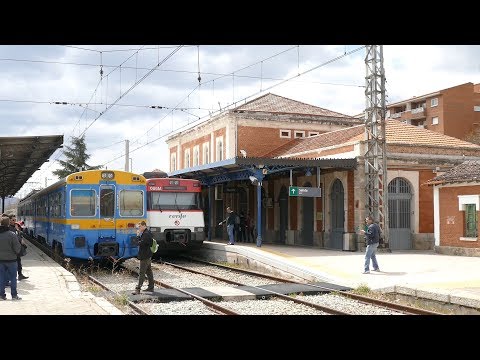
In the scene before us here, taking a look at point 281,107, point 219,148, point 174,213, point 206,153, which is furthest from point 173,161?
point 174,213

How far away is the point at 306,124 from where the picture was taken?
121ft

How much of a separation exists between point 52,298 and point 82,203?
630cm

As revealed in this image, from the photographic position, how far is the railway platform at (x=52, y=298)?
9539mm

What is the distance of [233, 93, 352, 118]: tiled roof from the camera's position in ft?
121

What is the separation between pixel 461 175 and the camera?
2112cm

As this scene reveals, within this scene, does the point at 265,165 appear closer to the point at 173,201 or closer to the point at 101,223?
the point at 173,201

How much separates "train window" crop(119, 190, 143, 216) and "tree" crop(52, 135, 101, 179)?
5265cm

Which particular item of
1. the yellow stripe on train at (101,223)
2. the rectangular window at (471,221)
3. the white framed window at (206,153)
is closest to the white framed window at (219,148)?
the white framed window at (206,153)

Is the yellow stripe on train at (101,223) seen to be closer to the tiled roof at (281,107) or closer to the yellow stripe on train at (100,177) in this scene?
the yellow stripe on train at (100,177)

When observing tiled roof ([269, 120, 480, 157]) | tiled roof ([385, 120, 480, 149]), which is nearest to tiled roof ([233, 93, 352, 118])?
tiled roof ([269, 120, 480, 157])

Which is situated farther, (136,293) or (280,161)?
(280,161)

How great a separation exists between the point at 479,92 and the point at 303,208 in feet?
124
